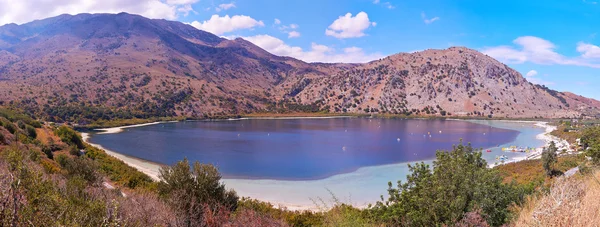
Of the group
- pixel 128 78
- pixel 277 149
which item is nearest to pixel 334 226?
pixel 277 149

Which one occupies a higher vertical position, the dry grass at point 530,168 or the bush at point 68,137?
the bush at point 68,137

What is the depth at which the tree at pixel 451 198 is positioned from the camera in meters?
11.6

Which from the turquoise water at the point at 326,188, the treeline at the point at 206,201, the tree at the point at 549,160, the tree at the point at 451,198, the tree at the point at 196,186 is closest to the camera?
the treeline at the point at 206,201

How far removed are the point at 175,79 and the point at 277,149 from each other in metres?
114

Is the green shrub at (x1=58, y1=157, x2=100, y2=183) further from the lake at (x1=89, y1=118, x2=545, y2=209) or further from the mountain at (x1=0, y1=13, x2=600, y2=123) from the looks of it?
the mountain at (x1=0, y1=13, x2=600, y2=123)

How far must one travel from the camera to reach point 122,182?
89.0ft

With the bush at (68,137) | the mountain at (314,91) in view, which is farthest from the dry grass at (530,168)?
the mountain at (314,91)

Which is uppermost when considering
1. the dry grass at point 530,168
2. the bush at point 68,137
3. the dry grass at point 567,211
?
the dry grass at point 567,211

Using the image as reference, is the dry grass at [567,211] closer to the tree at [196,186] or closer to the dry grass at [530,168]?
the tree at [196,186]

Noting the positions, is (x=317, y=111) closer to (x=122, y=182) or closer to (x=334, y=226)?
(x=122, y=182)

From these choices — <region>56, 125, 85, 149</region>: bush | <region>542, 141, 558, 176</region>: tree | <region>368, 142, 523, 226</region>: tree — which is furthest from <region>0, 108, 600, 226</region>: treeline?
<region>56, 125, 85, 149</region>: bush

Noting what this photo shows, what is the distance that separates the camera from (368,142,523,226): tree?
11.6 m

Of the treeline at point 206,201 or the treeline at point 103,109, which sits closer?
the treeline at point 206,201

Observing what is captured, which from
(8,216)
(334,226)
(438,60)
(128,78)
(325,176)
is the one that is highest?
(438,60)
